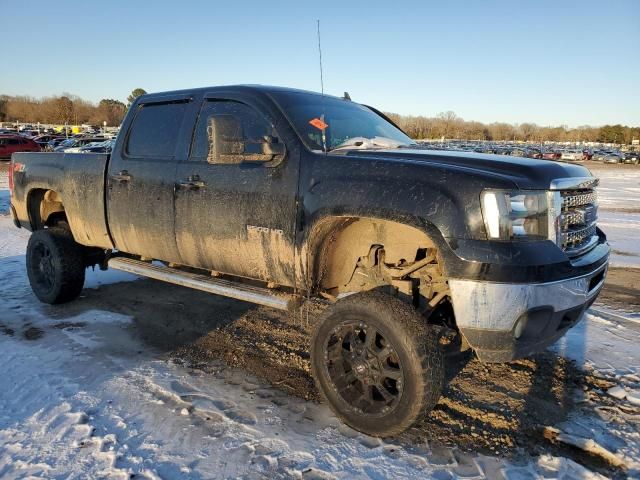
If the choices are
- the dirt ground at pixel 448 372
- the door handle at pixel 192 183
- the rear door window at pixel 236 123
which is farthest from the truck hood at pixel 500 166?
the dirt ground at pixel 448 372

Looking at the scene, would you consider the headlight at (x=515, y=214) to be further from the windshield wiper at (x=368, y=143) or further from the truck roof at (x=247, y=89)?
the truck roof at (x=247, y=89)

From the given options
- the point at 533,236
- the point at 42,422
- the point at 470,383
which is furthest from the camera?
the point at 470,383

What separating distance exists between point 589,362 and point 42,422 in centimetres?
401

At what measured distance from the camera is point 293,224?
331 centimetres

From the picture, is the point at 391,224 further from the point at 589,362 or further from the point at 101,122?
the point at 101,122

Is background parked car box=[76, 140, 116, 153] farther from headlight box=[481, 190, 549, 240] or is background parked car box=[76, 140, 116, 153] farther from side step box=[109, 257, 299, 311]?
headlight box=[481, 190, 549, 240]

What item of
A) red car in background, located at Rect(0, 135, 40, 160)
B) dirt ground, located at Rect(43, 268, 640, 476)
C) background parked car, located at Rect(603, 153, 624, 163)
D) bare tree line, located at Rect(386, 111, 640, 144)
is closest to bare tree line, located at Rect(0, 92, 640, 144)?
bare tree line, located at Rect(386, 111, 640, 144)

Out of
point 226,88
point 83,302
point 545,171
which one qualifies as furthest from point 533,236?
point 83,302

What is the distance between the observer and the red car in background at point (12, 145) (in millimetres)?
30469

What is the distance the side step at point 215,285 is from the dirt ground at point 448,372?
0.62 m

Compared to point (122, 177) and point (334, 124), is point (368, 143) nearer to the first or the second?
point (334, 124)

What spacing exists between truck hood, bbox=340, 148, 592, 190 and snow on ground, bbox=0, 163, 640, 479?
1547 millimetres

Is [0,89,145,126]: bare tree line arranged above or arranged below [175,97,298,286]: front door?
above

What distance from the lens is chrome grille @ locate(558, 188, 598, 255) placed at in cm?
292
